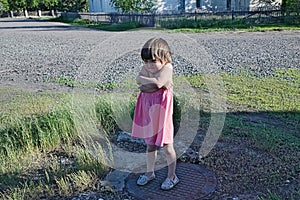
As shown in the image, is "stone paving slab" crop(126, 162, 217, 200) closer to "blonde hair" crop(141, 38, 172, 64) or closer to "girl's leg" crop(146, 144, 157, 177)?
"girl's leg" crop(146, 144, 157, 177)

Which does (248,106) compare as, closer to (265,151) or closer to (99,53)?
(265,151)

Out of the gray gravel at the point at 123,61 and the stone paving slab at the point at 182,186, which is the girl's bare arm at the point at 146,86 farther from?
the gray gravel at the point at 123,61

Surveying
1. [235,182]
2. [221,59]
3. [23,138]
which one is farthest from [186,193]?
[221,59]

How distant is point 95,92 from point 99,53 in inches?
187

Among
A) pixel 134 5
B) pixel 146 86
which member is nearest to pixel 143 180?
pixel 146 86

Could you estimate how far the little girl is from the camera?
8.57 feet

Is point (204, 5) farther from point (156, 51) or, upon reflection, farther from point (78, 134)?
point (156, 51)

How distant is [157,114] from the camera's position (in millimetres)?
2768

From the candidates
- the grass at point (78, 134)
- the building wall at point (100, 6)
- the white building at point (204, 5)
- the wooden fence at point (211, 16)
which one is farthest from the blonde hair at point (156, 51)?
the building wall at point (100, 6)

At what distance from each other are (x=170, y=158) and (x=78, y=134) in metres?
1.46

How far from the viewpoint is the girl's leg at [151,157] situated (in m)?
2.96

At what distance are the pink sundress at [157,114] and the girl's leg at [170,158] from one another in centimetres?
7

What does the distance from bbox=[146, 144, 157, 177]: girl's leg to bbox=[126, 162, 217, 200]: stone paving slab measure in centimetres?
9

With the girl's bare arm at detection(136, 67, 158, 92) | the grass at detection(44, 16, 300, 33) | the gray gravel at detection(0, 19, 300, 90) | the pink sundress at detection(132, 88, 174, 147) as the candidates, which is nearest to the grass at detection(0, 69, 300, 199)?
the pink sundress at detection(132, 88, 174, 147)
